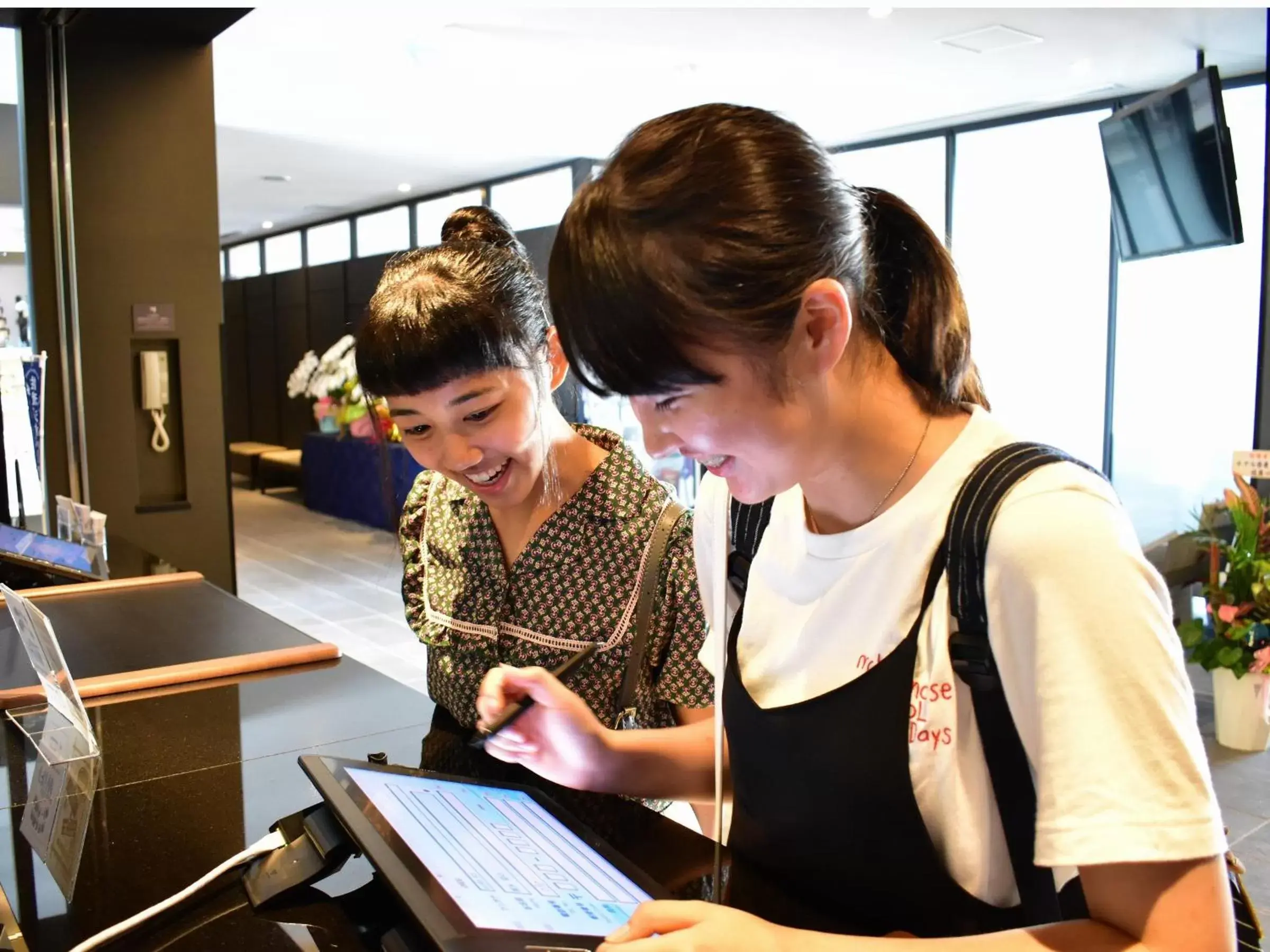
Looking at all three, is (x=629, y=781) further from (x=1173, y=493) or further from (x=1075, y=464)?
(x=1173, y=493)

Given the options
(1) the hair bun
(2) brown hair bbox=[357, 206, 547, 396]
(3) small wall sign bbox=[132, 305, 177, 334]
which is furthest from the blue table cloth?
(2) brown hair bbox=[357, 206, 547, 396]

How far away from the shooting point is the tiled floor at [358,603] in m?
3.44

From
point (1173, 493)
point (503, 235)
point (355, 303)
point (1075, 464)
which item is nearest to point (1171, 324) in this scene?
point (1173, 493)

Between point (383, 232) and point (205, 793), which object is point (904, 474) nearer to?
point (205, 793)

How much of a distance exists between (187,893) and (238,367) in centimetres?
1394

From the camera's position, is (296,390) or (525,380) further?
(296,390)

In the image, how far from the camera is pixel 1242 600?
4.07 metres

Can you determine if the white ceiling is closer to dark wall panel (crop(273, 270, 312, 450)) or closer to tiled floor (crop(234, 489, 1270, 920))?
tiled floor (crop(234, 489, 1270, 920))

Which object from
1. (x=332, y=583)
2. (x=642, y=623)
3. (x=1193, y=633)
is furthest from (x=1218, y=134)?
(x=332, y=583)

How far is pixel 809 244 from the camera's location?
77cm

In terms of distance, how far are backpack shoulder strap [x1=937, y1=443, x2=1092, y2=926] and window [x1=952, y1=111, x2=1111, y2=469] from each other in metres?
5.64

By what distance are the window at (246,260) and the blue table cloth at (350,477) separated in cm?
490

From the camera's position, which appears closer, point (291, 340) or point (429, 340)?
point (429, 340)

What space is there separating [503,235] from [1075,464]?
1.00 meters
